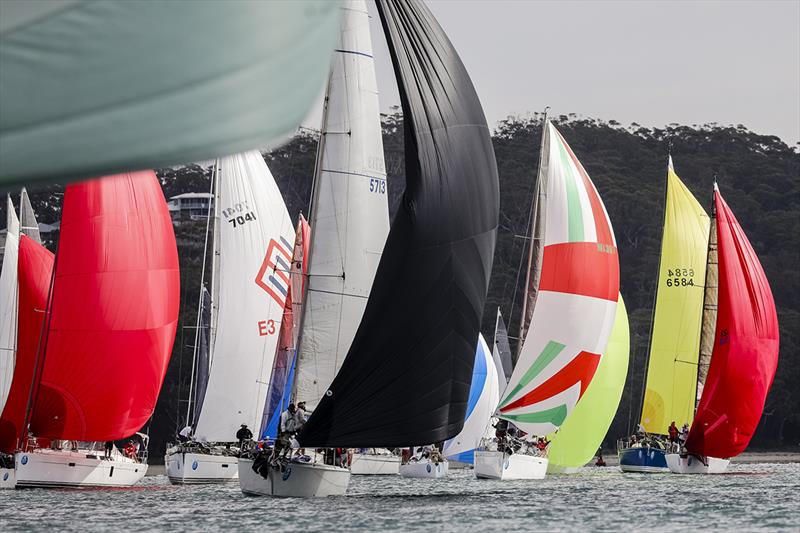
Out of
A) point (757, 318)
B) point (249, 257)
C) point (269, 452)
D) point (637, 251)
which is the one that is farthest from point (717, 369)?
point (637, 251)

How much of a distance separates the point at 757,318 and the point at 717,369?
4.97 feet

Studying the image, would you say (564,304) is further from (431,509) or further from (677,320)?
(677,320)

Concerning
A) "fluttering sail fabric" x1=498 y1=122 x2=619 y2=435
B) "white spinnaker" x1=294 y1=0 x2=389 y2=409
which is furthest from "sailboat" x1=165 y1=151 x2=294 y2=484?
"white spinnaker" x1=294 y1=0 x2=389 y2=409

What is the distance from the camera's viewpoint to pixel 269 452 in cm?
1772

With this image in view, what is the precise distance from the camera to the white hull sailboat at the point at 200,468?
2531 cm

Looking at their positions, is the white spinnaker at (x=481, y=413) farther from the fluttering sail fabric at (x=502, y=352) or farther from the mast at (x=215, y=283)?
the mast at (x=215, y=283)

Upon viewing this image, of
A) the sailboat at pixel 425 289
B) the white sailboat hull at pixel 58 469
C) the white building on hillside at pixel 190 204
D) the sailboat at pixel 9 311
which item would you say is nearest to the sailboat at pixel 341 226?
the sailboat at pixel 425 289

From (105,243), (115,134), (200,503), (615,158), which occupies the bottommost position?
(200,503)

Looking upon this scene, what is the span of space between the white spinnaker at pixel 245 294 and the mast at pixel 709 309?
30.3 feet

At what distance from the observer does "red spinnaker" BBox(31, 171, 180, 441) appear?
21.2m

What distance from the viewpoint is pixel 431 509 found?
17188 millimetres

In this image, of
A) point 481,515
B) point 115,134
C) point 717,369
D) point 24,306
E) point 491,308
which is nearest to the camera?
point 115,134

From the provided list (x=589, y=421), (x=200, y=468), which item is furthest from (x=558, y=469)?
(x=200, y=468)

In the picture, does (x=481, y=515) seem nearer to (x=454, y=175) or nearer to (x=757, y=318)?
(x=454, y=175)
